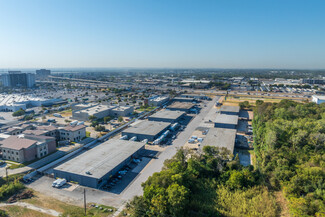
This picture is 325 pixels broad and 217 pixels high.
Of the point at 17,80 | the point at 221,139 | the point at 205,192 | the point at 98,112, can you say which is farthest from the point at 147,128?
the point at 17,80

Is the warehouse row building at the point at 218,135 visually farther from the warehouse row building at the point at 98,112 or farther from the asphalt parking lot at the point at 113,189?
the warehouse row building at the point at 98,112

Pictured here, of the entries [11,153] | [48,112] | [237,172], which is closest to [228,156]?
[237,172]

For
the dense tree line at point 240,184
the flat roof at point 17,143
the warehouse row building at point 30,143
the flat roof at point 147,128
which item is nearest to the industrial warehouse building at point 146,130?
the flat roof at point 147,128

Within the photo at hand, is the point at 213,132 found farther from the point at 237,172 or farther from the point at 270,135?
the point at 237,172

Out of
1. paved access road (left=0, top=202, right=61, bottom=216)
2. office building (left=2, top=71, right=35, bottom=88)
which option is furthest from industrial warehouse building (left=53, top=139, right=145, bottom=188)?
office building (left=2, top=71, right=35, bottom=88)

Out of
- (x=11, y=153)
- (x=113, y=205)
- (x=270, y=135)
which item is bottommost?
(x=113, y=205)

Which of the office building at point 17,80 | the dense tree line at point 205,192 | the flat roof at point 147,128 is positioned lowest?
the dense tree line at point 205,192

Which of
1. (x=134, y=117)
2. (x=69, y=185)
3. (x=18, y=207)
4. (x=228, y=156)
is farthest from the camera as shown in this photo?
(x=134, y=117)

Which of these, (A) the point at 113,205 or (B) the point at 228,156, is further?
(B) the point at 228,156
